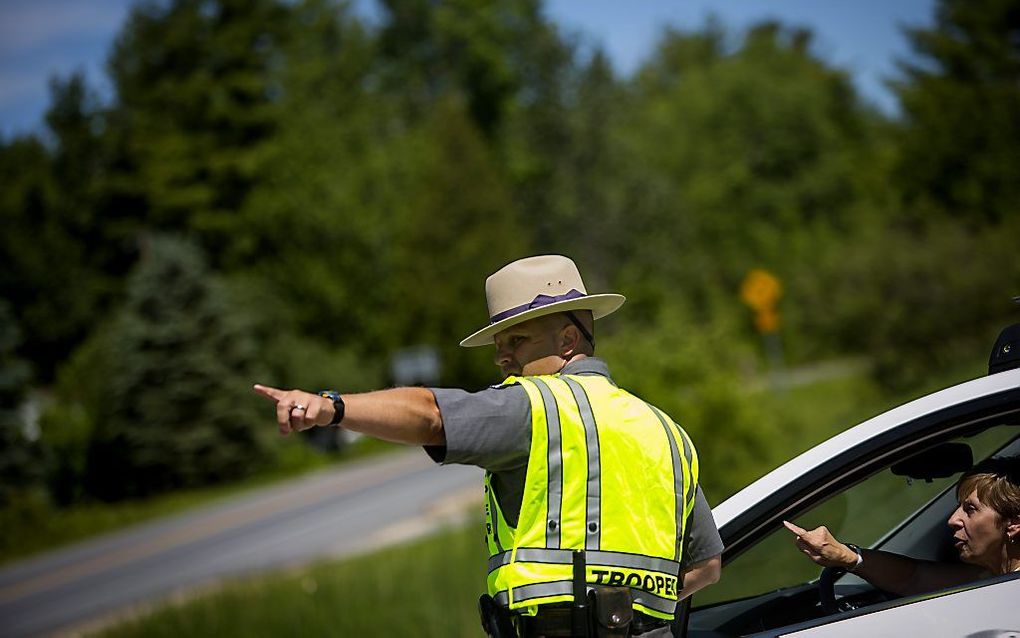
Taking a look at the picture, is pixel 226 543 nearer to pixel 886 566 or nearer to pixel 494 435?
pixel 886 566

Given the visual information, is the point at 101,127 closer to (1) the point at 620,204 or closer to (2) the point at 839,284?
(1) the point at 620,204

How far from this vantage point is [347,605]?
441 inches

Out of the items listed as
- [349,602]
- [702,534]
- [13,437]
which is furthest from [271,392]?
[13,437]

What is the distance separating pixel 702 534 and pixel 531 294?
2.26ft

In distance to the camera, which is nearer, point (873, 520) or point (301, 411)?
point (301, 411)

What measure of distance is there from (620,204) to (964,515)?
5111 centimetres

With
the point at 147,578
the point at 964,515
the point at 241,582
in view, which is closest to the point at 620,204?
the point at 147,578

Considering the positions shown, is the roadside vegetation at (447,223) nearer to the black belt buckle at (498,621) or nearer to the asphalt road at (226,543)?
the asphalt road at (226,543)

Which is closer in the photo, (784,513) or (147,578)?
(784,513)

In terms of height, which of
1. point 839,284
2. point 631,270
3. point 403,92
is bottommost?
point 839,284

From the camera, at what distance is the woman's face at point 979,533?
2.82m

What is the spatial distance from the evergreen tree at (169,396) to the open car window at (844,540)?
3292cm

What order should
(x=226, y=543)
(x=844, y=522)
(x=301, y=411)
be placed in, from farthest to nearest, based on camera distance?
(x=226, y=543) → (x=844, y=522) → (x=301, y=411)

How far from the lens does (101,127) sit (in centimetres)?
4878
